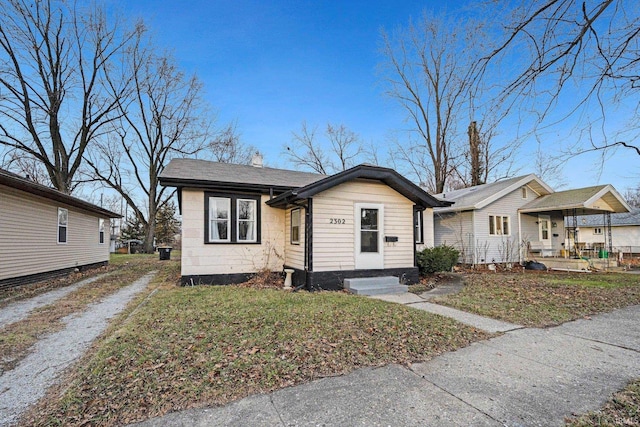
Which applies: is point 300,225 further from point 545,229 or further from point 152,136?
point 152,136

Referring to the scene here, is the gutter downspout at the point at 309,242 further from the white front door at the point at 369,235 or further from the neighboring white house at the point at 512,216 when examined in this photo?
the neighboring white house at the point at 512,216

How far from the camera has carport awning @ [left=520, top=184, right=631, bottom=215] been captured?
1440 centimetres

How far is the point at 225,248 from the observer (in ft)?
30.7

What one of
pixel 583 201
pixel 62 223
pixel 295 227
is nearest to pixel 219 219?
pixel 295 227

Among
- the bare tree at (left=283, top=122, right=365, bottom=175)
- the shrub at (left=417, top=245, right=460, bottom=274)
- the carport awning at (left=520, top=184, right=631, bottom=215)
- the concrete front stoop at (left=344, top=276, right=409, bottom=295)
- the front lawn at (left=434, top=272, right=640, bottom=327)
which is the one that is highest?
the bare tree at (left=283, top=122, right=365, bottom=175)

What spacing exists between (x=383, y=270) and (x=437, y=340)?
4932 mm

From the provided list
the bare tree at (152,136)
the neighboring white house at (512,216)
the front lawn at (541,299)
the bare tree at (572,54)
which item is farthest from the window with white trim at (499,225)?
the bare tree at (152,136)

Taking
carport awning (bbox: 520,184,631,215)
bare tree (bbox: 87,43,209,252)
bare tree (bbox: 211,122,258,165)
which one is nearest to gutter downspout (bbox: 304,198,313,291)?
carport awning (bbox: 520,184,631,215)

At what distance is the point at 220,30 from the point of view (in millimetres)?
11891

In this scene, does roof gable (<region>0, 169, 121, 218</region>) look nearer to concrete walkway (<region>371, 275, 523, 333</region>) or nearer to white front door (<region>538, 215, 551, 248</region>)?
concrete walkway (<region>371, 275, 523, 333</region>)

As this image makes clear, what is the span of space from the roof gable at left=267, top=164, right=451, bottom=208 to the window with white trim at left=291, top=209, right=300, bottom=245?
0.38 metres

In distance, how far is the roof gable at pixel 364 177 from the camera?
820cm

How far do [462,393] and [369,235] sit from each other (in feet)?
21.0

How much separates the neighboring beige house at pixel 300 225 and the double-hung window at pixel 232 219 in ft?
0.10
